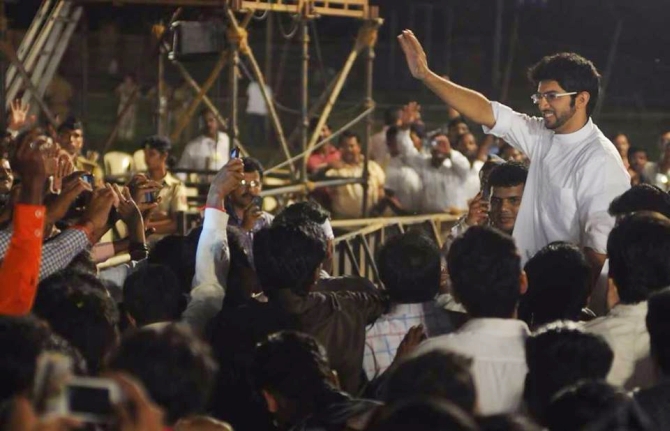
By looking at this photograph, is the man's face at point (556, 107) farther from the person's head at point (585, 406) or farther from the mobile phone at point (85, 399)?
the mobile phone at point (85, 399)

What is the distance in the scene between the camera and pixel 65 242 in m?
5.21

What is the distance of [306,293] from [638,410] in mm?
1860

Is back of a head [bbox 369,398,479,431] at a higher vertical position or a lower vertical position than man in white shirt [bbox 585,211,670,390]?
higher

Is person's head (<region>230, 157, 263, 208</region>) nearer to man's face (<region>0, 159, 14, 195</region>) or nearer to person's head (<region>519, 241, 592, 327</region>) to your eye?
man's face (<region>0, 159, 14, 195</region>)

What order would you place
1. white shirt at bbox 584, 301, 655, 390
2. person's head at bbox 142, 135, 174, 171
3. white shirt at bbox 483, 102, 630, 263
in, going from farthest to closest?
1. person's head at bbox 142, 135, 174, 171
2. white shirt at bbox 483, 102, 630, 263
3. white shirt at bbox 584, 301, 655, 390

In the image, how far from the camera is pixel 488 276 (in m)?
4.53

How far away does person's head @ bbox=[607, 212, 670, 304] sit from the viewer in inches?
188

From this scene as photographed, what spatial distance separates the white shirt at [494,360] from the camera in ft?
14.1

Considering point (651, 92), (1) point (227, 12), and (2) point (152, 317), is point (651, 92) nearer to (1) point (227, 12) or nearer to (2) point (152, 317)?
(1) point (227, 12)

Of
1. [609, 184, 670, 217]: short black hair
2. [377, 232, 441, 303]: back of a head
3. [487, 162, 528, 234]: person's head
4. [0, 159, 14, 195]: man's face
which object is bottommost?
[0, 159, 14, 195]: man's face

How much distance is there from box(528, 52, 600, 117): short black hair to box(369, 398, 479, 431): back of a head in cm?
370

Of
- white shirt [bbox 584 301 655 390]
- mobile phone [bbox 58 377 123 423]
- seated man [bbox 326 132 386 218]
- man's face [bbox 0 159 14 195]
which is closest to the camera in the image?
mobile phone [bbox 58 377 123 423]

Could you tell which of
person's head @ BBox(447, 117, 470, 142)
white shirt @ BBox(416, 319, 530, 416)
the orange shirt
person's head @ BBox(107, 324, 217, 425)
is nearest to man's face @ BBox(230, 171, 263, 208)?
the orange shirt

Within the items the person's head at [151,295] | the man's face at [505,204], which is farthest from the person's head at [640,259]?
the man's face at [505,204]
